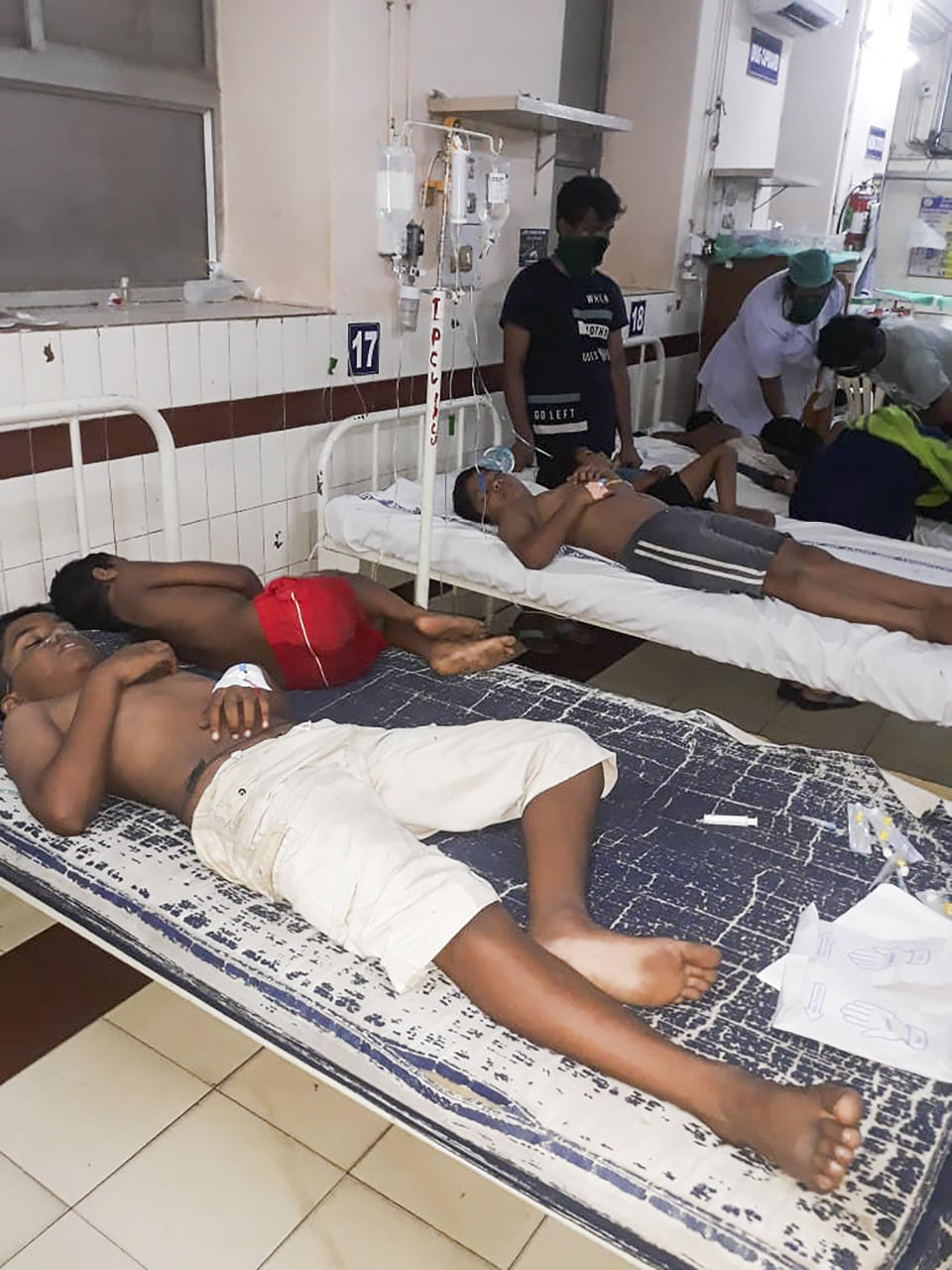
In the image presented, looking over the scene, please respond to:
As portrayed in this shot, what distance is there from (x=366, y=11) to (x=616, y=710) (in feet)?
8.40

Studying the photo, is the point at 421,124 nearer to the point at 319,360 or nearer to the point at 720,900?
the point at 319,360

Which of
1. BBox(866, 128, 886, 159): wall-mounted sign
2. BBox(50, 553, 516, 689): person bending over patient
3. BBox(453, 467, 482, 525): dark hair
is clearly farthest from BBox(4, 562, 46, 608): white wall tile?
BBox(866, 128, 886, 159): wall-mounted sign

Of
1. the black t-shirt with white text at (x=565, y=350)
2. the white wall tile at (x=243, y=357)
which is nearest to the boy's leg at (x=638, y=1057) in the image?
the white wall tile at (x=243, y=357)

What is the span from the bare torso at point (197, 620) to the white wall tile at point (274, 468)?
3.70ft

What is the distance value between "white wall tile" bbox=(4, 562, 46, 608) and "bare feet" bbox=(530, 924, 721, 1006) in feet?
6.82

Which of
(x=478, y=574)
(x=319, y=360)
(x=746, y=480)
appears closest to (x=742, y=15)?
(x=746, y=480)

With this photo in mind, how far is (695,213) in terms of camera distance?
559 centimetres

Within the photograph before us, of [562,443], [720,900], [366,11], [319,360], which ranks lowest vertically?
[720,900]

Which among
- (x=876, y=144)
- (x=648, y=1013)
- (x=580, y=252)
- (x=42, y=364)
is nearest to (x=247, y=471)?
(x=42, y=364)

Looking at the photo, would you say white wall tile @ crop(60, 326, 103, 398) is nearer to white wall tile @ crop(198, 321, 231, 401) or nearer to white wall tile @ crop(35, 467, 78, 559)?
white wall tile @ crop(35, 467, 78, 559)

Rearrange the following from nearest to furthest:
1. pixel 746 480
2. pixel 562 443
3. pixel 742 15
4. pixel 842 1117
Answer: pixel 842 1117 → pixel 562 443 → pixel 746 480 → pixel 742 15

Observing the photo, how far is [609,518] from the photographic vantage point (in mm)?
3332

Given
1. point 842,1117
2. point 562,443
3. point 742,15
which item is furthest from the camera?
point 742,15

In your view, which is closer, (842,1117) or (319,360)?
(842,1117)
